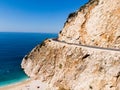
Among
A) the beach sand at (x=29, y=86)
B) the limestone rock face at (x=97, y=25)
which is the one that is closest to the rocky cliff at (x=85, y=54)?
the limestone rock face at (x=97, y=25)

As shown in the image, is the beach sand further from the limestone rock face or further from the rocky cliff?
the limestone rock face

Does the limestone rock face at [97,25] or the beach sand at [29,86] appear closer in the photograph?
the limestone rock face at [97,25]

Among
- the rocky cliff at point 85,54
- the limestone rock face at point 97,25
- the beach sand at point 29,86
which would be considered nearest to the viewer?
the rocky cliff at point 85,54

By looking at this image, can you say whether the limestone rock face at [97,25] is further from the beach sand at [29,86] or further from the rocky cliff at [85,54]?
the beach sand at [29,86]

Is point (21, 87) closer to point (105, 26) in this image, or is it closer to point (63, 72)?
point (63, 72)

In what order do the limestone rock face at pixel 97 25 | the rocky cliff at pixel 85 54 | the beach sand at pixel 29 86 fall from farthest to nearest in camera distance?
1. the beach sand at pixel 29 86
2. the limestone rock face at pixel 97 25
3. the rocky cliff at pixel 85 54

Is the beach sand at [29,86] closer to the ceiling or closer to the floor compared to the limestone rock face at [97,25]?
closer to the floor

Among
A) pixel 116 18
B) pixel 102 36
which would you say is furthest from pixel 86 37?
pixel 116 18
